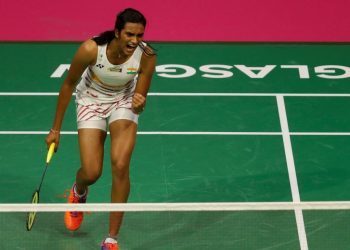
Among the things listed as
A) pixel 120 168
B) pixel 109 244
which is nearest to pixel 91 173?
pixel 120 168

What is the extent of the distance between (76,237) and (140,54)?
1.69 m

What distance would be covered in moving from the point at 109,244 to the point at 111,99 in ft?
3.87

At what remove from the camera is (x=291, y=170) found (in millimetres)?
8195

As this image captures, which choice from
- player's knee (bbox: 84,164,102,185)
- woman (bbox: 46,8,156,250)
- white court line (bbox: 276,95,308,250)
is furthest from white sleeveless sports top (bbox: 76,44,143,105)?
white court line (bbox: 276,95,308,250)

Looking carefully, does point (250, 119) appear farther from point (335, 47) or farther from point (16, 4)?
point (16, 4)

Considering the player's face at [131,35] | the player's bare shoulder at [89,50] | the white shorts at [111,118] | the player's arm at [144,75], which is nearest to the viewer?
the player's face at [131,35]

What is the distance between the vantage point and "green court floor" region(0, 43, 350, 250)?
711cm

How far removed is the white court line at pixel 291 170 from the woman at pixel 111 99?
1.51 meters

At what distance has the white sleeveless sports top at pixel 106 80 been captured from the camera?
21.5 feet

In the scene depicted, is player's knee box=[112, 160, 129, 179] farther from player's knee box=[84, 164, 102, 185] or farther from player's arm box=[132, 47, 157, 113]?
player's arm box=[132, 47, 157, 113]

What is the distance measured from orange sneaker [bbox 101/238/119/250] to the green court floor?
37cm

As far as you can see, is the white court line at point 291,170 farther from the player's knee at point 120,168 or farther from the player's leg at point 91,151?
the player's leg at point 91,151

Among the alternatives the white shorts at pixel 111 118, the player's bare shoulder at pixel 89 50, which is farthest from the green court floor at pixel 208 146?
the player's bare shoulder at pixel 89 50

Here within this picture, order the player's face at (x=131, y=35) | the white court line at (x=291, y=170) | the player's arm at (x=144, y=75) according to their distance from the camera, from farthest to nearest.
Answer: the white court line at (x=291, y=170) → the player's arm at (x=144, y=75) → the player's face at (x=131, y=35)
